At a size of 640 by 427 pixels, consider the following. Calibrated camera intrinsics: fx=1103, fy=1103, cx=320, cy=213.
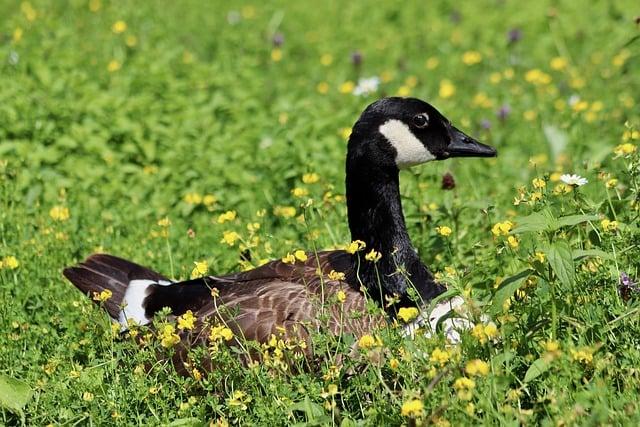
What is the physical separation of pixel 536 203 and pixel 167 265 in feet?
8.29

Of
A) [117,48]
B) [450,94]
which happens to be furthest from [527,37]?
[117,48]

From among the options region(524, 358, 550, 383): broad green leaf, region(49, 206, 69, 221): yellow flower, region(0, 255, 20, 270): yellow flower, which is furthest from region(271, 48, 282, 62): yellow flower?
region(524, 358, 550, 383): broad green leaf

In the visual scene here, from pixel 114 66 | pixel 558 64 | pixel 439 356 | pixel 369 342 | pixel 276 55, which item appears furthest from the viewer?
pixel 276 55

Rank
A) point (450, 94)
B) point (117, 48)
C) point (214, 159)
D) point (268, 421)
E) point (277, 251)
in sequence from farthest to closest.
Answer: point (117, 48), point (450, 94), point (214, 159), point (277, 251), point (268, 421)

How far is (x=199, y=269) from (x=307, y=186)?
2201 mm

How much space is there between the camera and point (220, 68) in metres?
9.37

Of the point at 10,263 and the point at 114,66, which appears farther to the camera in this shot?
the point at 114,66

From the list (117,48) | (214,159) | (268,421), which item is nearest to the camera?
(268,421)

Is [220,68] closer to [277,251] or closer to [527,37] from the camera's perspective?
[527,37]

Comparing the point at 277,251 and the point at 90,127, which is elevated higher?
the point at 90,127

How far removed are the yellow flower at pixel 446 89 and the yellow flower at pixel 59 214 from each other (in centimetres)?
335

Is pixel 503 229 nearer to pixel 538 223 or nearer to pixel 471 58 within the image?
pixel 538 223

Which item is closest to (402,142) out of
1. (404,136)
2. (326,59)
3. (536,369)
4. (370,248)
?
(404,136)

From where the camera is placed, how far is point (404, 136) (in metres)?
5.20
